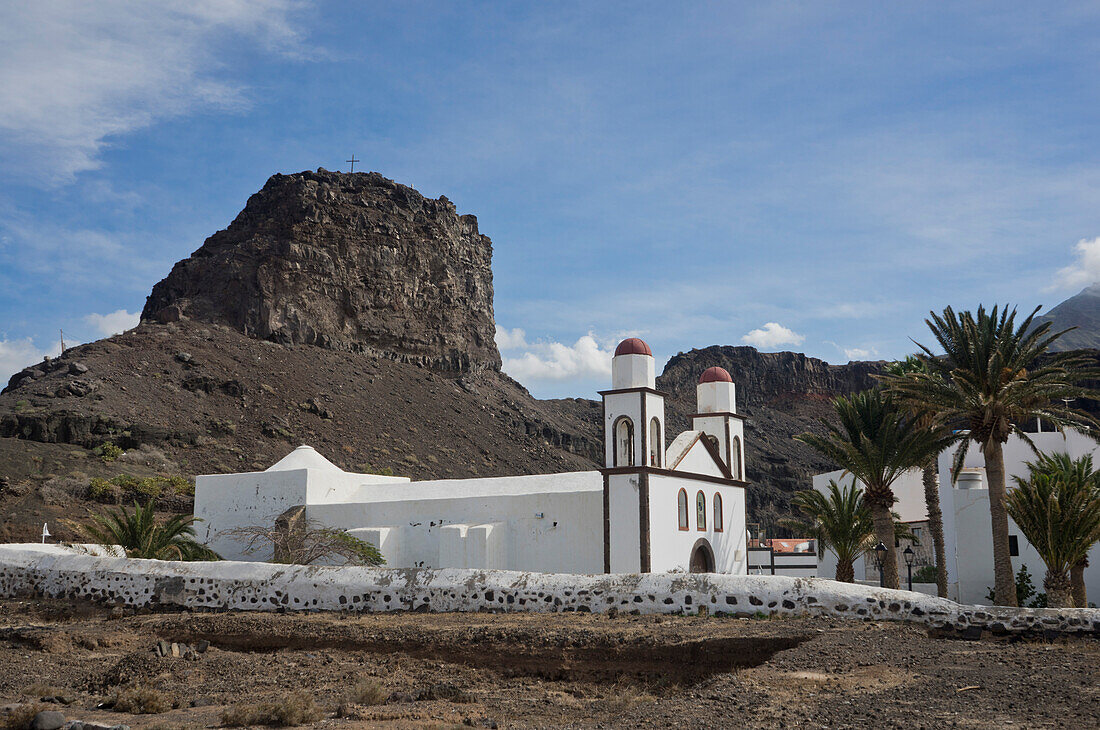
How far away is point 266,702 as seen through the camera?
10789 millimetres

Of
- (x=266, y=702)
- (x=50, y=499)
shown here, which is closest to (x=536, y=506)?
(x=266, y=702)

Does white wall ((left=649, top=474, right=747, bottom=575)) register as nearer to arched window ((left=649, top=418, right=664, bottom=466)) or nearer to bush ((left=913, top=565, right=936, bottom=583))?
arched window ((left=649, top=418, right=664, bottom=466))

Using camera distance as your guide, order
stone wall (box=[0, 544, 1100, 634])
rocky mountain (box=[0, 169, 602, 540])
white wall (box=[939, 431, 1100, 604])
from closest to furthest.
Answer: stone wall (box=[0, 544, 1100, 634])
white wall (box=[939, 431, 1100, 604])
rocky mountain (box=[0, 169, 602, 540])

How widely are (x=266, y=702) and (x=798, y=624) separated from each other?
6926 mm

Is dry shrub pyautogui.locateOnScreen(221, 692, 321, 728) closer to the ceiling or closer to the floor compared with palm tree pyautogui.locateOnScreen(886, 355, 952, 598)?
closer to the floor

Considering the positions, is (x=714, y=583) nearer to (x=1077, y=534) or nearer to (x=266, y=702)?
(x=266, y=702)

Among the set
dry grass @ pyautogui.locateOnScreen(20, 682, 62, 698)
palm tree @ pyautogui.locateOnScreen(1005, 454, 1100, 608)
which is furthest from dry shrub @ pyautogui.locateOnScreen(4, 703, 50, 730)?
palm tree @ pyautogui.locateOnScreen(1005, 454, 1100, 608)

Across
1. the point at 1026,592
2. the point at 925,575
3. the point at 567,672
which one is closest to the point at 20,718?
the point at 567,672

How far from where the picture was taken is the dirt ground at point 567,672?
30.2ft

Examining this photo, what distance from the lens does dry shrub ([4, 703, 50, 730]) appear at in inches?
398

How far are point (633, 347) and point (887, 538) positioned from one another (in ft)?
29.3

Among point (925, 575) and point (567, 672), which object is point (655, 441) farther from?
point (567, 672)

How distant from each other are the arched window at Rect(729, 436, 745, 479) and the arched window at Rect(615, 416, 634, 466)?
6574 mm

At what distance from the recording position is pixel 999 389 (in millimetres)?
21391
